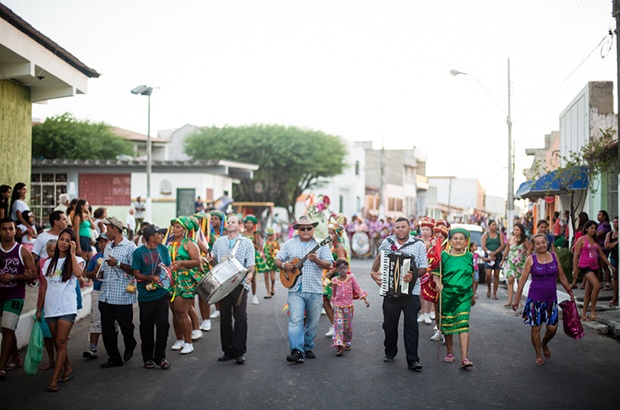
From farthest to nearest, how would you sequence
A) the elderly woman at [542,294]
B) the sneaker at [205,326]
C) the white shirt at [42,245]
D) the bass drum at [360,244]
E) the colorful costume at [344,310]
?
the bass drum at [360,244]
the sneaker at [205,326]
the colorful costume at [344,310]
the elderly woman at [542,294]
the white shirt at [42,245]

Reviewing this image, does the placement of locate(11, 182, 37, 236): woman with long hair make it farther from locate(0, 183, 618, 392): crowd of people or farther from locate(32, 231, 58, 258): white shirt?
locate(32, 231, 58, 258): white shirt

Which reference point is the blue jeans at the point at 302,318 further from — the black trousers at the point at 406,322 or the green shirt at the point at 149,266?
the green shirt at the point at 149,266

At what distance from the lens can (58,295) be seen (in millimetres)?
7547

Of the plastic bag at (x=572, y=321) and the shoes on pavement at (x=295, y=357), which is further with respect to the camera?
the plastic bag at (x=572, y=321)

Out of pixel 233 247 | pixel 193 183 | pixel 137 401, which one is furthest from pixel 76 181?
pixel 137 401

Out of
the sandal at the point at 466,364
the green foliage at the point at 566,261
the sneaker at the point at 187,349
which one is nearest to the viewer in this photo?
the sandal at the point at 466,364

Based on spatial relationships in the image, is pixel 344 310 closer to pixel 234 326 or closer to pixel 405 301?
pixel 405 301

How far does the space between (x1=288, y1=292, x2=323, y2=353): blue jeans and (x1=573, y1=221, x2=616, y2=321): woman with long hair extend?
5.26m

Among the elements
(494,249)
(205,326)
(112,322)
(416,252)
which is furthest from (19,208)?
(494,249)

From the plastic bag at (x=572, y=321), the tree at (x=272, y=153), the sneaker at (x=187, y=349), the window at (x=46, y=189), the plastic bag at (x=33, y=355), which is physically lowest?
the sneaker at (x=187, y=349)

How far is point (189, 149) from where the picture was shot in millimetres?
55844

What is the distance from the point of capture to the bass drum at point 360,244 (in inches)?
1164

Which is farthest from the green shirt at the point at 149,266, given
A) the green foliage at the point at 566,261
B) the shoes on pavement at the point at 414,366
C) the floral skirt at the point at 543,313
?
the green foliage at the point at 566,261

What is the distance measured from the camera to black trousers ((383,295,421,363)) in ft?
26.9
